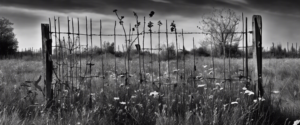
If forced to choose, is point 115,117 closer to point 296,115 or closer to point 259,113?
point 259,113

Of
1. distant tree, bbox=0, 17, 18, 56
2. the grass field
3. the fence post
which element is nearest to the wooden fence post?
the grass field

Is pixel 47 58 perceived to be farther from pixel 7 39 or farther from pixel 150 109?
pixel 7 39

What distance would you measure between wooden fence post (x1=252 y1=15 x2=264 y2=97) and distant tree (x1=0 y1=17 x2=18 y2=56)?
139ft

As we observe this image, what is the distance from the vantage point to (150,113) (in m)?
3.90

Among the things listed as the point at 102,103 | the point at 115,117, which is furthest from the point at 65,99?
the point at 115,117

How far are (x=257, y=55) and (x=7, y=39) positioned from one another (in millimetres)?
44673

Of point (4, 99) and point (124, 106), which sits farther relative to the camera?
point (4, 99)

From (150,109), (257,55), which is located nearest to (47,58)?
(150,109)

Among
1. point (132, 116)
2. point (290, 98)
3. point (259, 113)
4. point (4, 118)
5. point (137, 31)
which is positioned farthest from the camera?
point (290, 98)

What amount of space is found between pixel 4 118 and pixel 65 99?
3.85ft

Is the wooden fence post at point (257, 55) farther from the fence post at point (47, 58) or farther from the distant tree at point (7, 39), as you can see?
the distant tree at point (7, 39)

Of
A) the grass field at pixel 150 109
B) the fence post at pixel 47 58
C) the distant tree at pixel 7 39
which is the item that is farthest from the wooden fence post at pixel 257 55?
the distant tree at pixel 7 39

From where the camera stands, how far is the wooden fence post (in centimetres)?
423

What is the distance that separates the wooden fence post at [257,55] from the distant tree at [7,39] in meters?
42.4
